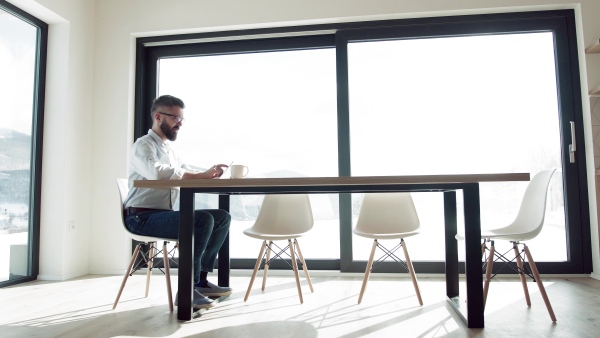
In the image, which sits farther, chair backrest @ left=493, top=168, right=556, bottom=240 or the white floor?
chair backrest @ left=493, top=168, right=556, bottom=240

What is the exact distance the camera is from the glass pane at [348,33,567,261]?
3400 millimetres

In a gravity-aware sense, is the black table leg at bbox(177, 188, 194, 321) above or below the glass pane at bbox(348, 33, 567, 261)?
below

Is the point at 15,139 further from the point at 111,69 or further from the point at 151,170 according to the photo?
the point at 151,170

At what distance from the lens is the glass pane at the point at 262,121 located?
12.0 feet

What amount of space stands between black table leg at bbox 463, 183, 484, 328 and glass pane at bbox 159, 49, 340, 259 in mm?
1668

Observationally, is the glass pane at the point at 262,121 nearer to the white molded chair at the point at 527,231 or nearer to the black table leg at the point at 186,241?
the white molded chair at the point at 527,231

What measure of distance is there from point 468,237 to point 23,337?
200 cm

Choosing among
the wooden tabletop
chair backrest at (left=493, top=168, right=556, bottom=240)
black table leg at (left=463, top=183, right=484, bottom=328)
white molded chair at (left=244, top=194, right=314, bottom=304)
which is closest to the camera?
the wooden tabletop

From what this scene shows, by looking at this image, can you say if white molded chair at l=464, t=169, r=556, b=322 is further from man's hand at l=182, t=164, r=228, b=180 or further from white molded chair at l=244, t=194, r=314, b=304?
man's hand at l=182, t=164, r=228, b=180

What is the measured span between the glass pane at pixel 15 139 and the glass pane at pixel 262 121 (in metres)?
1.08

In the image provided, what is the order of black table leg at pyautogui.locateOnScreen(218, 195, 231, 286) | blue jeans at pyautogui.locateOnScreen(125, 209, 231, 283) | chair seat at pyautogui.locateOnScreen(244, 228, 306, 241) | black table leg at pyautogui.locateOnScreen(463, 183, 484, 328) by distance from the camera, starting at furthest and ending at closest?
black table leg at pyautogui.locateOnScreen(218, 195, 231, 286), chair seat at pyautogui.locateOnScreen(244, 228, 306, 241), blue jeans at pyautogui.locateOnScreen(125, 209, 231, 283), black table leg at pyautogui.locateOnScreen(463, 183, 484, 328)

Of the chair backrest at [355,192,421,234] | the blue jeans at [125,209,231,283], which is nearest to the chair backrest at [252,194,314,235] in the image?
the chair backrest at [355,192,421,234]

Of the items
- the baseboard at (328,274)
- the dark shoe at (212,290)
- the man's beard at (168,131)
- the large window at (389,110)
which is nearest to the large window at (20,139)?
the baseboard at (328,274)

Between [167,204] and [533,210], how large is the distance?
2.02 metres
